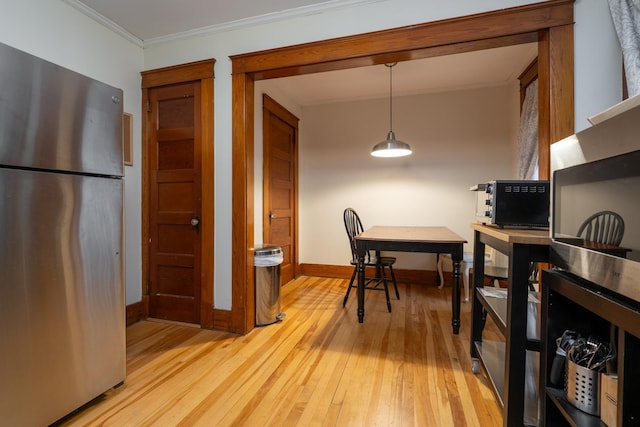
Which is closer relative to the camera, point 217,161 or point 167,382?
point 167,382

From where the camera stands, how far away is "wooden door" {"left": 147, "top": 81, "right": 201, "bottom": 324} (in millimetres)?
2504

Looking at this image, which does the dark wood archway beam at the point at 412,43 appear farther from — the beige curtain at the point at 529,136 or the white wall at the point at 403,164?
the white wall at the point at 403,164

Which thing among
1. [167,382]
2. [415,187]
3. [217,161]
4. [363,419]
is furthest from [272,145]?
[363,419]

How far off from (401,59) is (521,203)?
4.28 ft

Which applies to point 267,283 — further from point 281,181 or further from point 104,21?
point 104,21

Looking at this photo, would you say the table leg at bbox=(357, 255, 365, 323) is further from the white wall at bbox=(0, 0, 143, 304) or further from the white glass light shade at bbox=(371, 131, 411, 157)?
the white wall at bbox=(0, 0, 143, 304)

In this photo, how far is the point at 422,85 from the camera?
11.9 feet

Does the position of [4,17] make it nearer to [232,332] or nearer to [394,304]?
[232,332]

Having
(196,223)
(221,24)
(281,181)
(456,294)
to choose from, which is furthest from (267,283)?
(221,24)

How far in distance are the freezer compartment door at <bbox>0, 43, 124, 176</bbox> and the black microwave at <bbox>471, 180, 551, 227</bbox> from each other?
1.95 m

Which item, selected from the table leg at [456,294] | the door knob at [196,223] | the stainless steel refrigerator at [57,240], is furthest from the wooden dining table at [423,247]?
the stainless steel refrigerator at [57,240]

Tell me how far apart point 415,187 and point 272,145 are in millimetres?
1919

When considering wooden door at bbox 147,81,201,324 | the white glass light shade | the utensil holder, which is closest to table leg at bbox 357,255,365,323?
the white glass light shade

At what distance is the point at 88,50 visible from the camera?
221 cm
